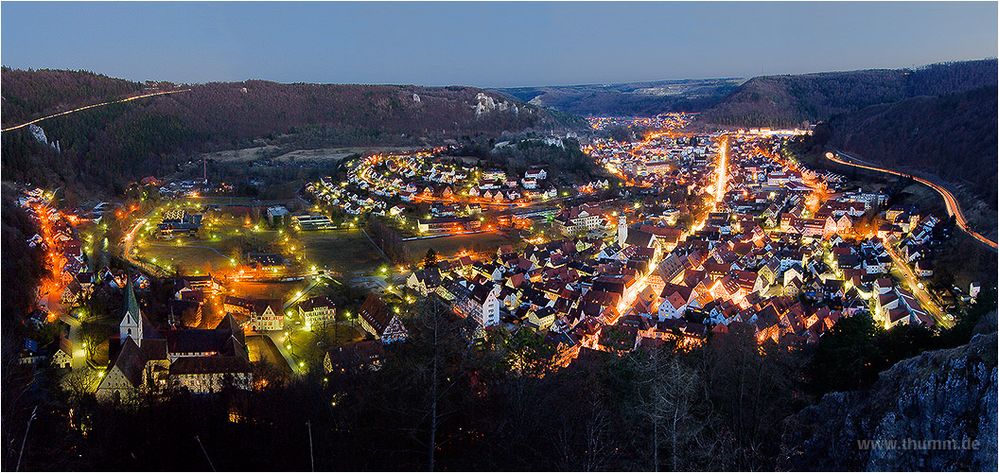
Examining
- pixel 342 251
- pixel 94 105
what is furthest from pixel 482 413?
pixel 94 105

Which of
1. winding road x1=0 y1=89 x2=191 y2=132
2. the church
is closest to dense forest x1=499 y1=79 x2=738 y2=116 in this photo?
winding road x1=0 y1=89 x2=191 y2=132

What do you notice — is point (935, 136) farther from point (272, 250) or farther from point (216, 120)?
point (216, 120)

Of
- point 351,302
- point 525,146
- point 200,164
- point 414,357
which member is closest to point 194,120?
point 200,164

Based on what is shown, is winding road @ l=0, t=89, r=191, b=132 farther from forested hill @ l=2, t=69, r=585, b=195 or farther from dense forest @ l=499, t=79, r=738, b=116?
dense forest @ l=499, t=79, r=738, b=116

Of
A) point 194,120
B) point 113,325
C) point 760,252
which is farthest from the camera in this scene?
point 194,120

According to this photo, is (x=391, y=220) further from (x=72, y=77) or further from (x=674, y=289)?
(x=72, y=77)

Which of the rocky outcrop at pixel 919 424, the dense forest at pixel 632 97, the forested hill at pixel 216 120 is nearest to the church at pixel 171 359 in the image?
the rocky outcrop at pixel 919 424
